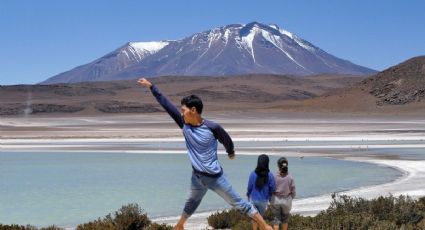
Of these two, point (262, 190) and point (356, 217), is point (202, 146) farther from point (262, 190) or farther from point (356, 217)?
point (356, 217)

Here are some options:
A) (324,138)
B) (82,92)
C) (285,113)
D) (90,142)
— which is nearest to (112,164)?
(90,142)

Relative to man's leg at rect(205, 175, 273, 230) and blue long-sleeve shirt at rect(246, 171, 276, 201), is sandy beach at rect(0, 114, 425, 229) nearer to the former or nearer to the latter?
blue long-sleeve shirt at rect(246, 171, 276, 201)

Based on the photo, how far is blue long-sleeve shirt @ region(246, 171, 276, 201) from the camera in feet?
25.8

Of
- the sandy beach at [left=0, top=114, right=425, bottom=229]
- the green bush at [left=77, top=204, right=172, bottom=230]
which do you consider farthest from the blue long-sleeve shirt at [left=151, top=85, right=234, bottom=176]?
the sandy beach at [left=0, top=114, right=425, bottom=229]

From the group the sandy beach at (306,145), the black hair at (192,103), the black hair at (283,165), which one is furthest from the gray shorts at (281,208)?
the sandy beach at (306,145)

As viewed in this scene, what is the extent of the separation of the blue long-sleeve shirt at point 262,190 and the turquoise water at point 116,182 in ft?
15.9

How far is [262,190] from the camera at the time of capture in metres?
7.85

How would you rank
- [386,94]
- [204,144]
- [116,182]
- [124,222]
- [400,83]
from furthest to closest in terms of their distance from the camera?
[400,83], [386,94], [116,182], [124,222], [204,144]

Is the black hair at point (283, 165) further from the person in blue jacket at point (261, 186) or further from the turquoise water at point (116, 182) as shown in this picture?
the turquoise water at point (116, 182)

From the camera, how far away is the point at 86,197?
15.3 metres

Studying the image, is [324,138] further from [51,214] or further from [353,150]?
[51,214]

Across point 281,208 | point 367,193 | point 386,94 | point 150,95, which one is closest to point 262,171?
point 281,208

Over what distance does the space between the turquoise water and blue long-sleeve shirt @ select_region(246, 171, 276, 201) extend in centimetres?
→ 486

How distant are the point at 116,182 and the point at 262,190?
10.9m
